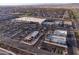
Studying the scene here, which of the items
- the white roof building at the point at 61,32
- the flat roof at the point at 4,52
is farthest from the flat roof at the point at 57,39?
the flat roof at the point at 4,52

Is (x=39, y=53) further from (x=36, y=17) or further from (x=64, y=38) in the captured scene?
(x=36, y=17)

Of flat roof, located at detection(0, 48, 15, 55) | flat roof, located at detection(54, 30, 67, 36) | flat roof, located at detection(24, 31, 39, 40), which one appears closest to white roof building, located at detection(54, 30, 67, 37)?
flat roof, located at detection(54, 30, 67, 36)

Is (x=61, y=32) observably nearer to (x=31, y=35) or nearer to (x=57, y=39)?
(x=57, y=39)

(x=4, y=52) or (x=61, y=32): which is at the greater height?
(x=61, y=32)

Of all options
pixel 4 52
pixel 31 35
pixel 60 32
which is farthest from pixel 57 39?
pixel 4 52

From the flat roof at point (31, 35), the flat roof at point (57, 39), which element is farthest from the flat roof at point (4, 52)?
the flat roof at point (57, 39)

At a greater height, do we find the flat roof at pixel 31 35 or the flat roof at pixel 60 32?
the flat roof at pixel 60 32

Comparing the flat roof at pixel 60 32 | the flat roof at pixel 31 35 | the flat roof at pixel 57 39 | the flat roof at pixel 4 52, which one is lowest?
the flat roof at pixel 4 52

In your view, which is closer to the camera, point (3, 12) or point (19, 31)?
point (19, 31)

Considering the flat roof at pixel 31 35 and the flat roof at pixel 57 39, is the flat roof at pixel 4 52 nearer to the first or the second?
the flat roof at pixel 31 35

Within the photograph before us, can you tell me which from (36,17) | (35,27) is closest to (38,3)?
(36,17)
